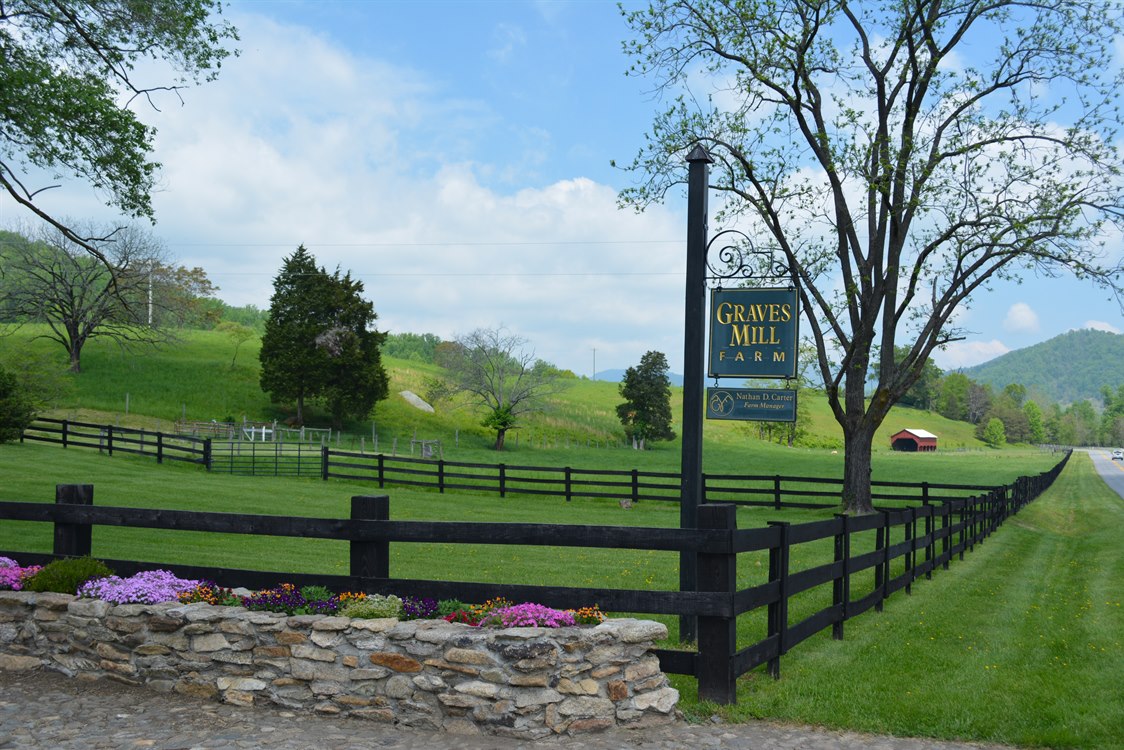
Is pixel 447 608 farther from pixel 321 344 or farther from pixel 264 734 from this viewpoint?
pixel 321 344

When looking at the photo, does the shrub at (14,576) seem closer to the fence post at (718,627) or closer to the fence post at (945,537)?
the fence post at (718,627)

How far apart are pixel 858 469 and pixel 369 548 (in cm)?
2194

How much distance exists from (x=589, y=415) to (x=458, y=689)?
79094mm

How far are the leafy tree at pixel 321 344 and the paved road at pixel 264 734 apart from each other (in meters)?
54.8

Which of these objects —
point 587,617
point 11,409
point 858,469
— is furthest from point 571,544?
point 11,409

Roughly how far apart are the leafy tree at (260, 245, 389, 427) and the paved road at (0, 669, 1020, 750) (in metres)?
54.8

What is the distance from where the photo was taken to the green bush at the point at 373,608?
20.4ft

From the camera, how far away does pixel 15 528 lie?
53.6ft

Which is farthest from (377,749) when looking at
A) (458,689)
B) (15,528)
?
(15,528)

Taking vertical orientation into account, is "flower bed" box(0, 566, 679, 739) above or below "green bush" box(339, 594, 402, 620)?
below

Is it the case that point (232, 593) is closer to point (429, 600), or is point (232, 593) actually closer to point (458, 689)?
point (429, 600)

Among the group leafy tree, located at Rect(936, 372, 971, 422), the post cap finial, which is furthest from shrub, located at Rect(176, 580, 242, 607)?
leafy tree, located at Rect(936, 372, 971, 422)

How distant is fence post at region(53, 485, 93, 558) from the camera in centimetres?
787

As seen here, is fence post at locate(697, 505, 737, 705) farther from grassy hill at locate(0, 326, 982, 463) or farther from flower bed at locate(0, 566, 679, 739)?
Result: grassy hill at locate(0, 326, 982, 463)
